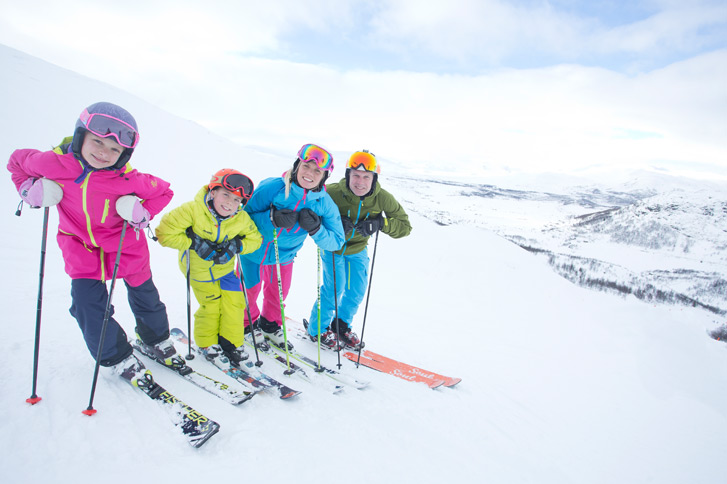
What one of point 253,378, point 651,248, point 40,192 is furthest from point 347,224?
point 651,248

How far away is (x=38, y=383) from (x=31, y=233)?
18.4 ft

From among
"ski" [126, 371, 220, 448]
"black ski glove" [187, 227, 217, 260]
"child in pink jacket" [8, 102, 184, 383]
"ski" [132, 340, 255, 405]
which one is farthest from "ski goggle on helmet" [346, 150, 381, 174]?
"ski" [126, 371, 220, 448]

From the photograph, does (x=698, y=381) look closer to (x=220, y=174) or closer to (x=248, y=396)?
(x=248, y=396)

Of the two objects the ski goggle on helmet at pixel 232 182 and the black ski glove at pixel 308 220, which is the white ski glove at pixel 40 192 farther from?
the black ski glove at pixel 308 220

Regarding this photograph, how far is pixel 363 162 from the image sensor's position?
3678mm

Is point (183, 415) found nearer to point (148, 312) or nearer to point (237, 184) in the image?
point (148, 312)

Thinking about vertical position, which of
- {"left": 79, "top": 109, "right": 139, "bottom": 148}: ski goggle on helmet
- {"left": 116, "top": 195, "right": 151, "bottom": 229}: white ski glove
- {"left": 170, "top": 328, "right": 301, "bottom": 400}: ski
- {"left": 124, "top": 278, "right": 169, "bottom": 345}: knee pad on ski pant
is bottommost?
{"left": 170, "top": 328, "right": 301, "bottom": 400}: ski

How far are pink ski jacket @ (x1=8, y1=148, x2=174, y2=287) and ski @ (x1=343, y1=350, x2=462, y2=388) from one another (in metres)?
2.60

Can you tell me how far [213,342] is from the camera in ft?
10.4

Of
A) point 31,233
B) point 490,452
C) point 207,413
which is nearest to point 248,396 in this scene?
point 207,413

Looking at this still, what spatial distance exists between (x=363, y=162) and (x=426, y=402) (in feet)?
8.44

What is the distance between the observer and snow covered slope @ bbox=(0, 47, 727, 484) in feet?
6.65

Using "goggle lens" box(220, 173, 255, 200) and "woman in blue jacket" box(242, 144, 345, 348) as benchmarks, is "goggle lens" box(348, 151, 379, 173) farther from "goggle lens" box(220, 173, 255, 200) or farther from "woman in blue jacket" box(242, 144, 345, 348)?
"goggle lens" box(220, 173, 255, 200)

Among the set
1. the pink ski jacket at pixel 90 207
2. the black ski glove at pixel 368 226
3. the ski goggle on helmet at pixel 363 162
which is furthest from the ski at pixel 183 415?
the ski goggle on helmet at pixel 363 162
